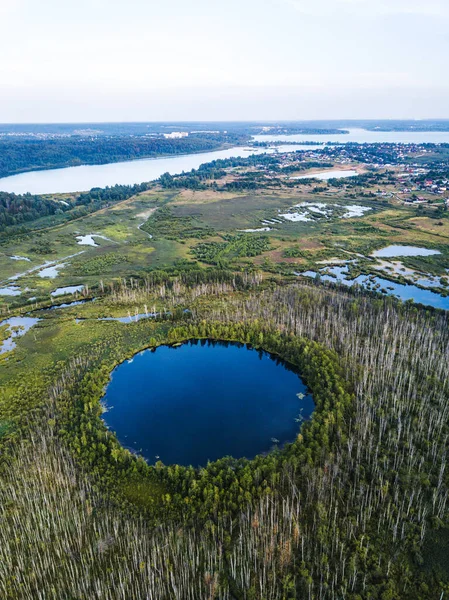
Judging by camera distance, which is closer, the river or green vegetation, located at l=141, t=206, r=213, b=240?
green vegetation, located at l=141, t=206, r=213, b=240

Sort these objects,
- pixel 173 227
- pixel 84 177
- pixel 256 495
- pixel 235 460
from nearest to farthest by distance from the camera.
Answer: pixel 256 495
pixel 235 460
pixel 173 227
pixel 84 177

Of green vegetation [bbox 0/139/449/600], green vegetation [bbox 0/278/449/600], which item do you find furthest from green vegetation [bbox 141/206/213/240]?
green vegetation [bbox 0/278/449/600]

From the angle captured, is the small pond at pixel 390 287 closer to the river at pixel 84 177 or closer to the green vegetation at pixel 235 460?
the green vegetation at pixel 235 460

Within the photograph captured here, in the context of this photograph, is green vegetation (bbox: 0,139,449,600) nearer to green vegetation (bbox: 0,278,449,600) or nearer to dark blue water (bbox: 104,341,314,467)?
green vegetation (bbox: 0,278,449,600)

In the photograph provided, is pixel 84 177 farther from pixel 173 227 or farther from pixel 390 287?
pixel 390 287

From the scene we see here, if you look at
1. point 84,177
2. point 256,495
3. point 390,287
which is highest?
point 84,177

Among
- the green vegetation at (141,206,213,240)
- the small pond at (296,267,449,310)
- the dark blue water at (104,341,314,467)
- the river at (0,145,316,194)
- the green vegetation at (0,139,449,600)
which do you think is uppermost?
the river at (0,145,316,194)

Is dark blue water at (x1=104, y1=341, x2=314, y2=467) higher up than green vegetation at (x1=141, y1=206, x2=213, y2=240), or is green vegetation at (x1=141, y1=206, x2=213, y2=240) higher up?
green vegetation at (x1=141, y1=206, x2=213, y2=240)

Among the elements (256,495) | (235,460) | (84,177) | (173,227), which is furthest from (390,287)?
(84,177)
